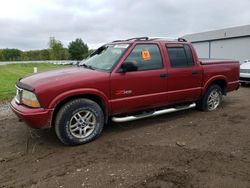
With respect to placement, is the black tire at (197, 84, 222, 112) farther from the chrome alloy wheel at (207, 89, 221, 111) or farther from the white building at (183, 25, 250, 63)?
the white building at (183, 25, 250, 63)

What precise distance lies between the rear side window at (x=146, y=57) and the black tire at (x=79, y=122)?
49.5 inches

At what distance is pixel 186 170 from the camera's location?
3.56 metres

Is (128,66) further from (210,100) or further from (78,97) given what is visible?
(210,100)

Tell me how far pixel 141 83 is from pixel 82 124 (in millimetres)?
1443

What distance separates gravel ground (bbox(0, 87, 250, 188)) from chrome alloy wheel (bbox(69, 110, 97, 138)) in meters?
0.24

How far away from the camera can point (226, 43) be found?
90.2ft

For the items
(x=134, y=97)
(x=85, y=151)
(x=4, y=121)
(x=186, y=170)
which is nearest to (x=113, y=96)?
(x=134, y=97)

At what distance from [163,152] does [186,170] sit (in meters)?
0.67

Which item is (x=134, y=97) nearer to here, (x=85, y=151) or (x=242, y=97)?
(x=85, y=151)

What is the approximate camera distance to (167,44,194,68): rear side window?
5.77 m

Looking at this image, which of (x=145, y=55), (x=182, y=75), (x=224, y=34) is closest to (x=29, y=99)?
(x=145, y=55)

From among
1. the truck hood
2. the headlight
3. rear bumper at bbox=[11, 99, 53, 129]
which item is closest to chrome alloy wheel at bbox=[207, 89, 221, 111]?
the truck hood

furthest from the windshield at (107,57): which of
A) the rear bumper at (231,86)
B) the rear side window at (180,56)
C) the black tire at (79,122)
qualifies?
the rear bumper at (231,86)

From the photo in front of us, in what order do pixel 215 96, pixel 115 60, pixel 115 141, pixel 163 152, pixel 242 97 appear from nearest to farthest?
pixel 163 152 < pixel 115 141 < pixel 115 60 < pixel 215 96 < pixel 242 97
